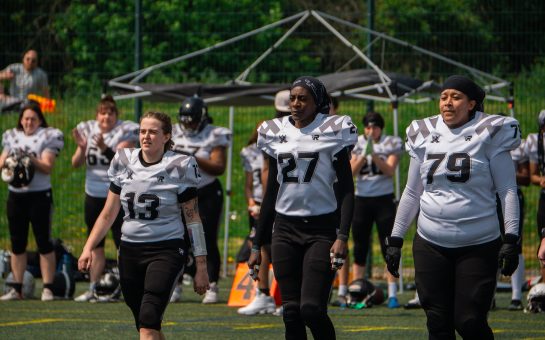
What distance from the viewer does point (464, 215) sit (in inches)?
291

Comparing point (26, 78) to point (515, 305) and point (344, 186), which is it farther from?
point (344, 186)

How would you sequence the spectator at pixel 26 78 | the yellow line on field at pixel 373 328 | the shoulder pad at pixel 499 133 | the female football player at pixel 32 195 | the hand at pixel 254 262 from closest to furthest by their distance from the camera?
1. the shoulder pad at pixel 499 133
2. the hand at pixel 254 262
3. the yellow line on field at pixel 373 328
4. the female football player at pixel 32 195
5. the spectator at pixel 26 78

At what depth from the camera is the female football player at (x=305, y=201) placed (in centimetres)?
793

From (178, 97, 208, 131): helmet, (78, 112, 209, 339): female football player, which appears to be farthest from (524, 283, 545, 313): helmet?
(78, 112, 209, 339): female football player

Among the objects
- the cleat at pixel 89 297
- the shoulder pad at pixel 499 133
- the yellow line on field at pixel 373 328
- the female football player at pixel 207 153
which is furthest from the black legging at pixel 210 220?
the shoulder pad at pixel 499 133

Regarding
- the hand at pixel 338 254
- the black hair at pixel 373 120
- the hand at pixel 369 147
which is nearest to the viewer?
the hand at pixel 338 254

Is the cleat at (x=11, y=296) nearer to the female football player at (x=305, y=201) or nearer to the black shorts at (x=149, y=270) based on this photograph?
the black shorts at (x=149, y=270)

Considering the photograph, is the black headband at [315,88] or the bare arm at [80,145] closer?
the black headband at [315,88]

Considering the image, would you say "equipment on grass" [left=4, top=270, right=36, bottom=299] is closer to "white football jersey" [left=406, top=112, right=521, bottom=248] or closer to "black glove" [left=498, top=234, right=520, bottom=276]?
"white football jersey" [left=406, top=112, right=521, bottom=248]

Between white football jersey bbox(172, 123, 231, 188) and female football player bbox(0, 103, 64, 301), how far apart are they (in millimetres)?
1310

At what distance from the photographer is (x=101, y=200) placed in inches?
516

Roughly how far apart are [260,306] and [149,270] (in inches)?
170

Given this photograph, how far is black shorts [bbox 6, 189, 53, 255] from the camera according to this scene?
1313cm

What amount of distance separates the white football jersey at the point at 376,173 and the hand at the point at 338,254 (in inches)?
217
